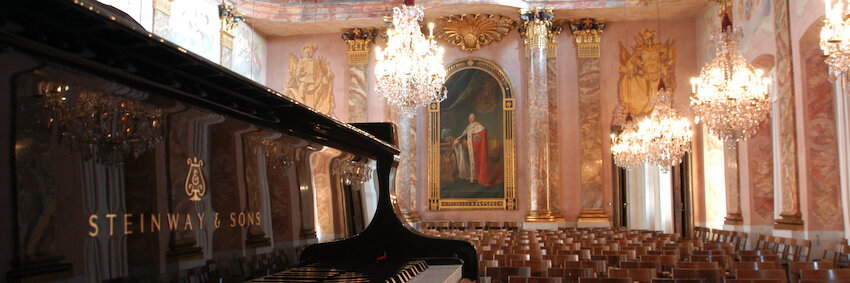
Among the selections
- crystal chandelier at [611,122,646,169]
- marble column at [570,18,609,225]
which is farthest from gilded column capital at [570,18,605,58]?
crystal chandelier at [611,122,646,169]

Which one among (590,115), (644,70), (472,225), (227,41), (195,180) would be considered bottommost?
(472,225)

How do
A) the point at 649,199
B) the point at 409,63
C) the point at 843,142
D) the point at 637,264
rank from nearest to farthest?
the point at 637,264 < the point at 843,142 < the point at 409,63 < the point at 649,199

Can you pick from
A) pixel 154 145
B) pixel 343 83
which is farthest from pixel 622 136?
pixel 154 145

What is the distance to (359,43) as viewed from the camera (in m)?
19.2

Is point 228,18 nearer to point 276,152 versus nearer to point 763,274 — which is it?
point 763,274

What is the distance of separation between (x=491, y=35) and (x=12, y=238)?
18.1m

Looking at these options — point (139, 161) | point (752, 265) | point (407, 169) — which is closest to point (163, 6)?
point (407, 169)

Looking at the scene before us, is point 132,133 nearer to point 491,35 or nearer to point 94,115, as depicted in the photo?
point 94,115

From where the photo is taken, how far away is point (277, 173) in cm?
229

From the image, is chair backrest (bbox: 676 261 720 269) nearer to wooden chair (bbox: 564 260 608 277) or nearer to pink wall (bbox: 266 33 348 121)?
wooden chair (bbox: 564 260 608 277)

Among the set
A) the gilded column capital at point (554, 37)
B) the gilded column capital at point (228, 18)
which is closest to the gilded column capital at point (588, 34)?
the gilded column capital at point (554, 37)

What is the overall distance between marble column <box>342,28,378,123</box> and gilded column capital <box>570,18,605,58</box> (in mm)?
5273

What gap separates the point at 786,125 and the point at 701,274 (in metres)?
6.59

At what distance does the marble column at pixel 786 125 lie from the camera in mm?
11484
